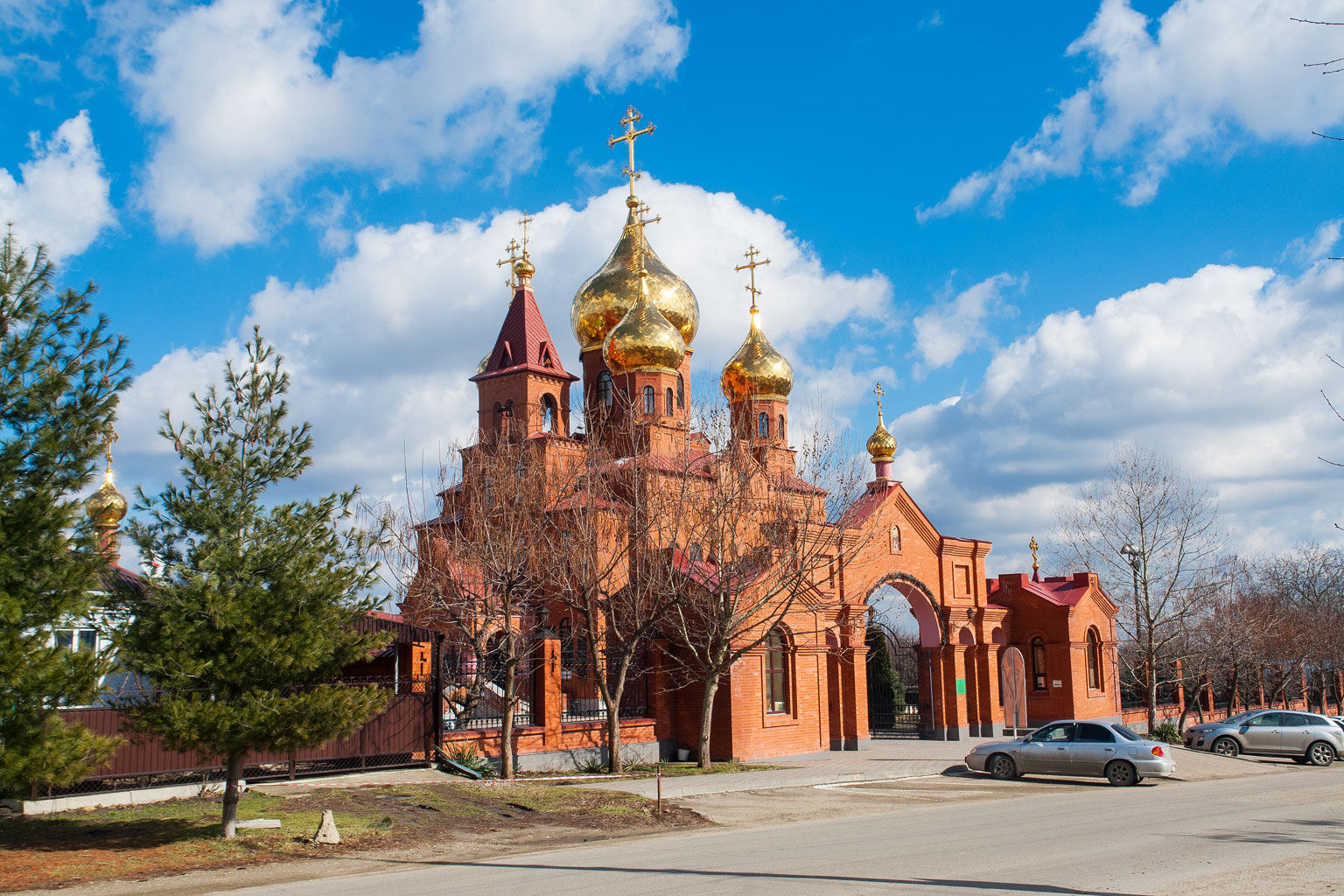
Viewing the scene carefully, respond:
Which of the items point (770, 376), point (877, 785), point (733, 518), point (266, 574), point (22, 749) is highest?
point (770, 376)

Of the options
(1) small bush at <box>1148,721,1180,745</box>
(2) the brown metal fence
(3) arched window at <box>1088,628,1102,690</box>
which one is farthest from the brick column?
(3) arched window at <box>1088,628,1102,690</box>

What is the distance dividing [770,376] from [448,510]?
1176cm

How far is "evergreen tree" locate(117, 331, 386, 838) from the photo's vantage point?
1177 centimetres

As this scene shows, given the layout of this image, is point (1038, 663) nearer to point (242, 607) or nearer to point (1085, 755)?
point (1085, 755)

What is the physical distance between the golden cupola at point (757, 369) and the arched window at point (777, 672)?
11.9 meters

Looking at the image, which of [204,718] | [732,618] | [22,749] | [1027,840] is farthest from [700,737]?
[22,749]

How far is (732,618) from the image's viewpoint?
21016 millimetres

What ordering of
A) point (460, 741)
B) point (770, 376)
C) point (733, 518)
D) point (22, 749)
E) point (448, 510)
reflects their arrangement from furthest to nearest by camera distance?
point (770, 376) < point (448, 510) < point (733, 518) < point (460, 741) < point (22, 749)

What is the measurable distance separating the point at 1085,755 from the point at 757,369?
60.8ft

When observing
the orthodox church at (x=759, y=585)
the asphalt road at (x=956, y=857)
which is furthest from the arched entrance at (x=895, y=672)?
the asphalt road at (x=956, y=857)

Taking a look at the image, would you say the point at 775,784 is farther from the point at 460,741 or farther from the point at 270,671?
the point at 270,671

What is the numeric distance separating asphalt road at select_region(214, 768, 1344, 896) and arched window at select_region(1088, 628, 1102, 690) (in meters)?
17.9

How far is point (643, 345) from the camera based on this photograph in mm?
31469

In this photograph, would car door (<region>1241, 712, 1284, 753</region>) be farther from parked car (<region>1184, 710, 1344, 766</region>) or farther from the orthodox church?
the orthodox church
